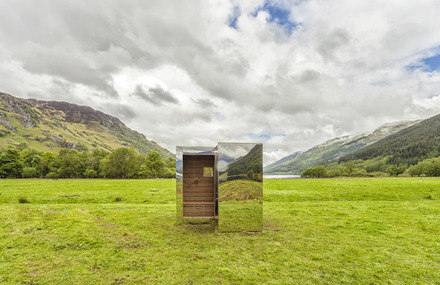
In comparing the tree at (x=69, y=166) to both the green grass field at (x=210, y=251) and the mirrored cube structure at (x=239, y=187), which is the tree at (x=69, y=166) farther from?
the mirrored cube structure at (x=239, y=187)

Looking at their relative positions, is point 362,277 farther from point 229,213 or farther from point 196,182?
point 196,182

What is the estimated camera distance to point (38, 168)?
3071 inches

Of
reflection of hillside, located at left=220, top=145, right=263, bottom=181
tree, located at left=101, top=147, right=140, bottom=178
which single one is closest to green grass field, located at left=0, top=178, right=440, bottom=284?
reflection of hillside, located at left=220, top=145, right=263, bottom=181

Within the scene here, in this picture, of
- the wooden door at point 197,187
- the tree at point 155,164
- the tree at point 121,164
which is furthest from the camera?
the tree at point 155,164

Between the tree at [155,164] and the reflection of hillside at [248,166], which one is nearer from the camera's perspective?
the reflection of hillside at [248,166]

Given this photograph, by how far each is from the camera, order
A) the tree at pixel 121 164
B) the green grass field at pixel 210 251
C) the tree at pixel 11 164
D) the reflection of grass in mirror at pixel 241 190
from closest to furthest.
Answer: the green grass field at pixel 210 251 < the reflection of grass in mirror at pixel 241 190 < the tree at pixel 11 164 < the tree at pixel 121 164

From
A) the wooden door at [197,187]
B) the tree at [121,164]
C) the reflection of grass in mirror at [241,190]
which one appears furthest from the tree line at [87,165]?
the reflection of grass in mirror at [241,190]

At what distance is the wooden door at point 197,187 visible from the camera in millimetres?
14383

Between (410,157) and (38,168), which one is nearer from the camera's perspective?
(38,168)

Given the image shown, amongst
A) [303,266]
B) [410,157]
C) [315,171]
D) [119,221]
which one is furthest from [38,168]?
[410,157]

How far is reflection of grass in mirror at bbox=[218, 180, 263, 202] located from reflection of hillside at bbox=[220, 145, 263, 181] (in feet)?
1.01

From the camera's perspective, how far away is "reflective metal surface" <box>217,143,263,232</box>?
39.8 ft

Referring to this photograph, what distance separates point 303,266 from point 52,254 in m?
9.98

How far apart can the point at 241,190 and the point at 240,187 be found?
0.18 m
